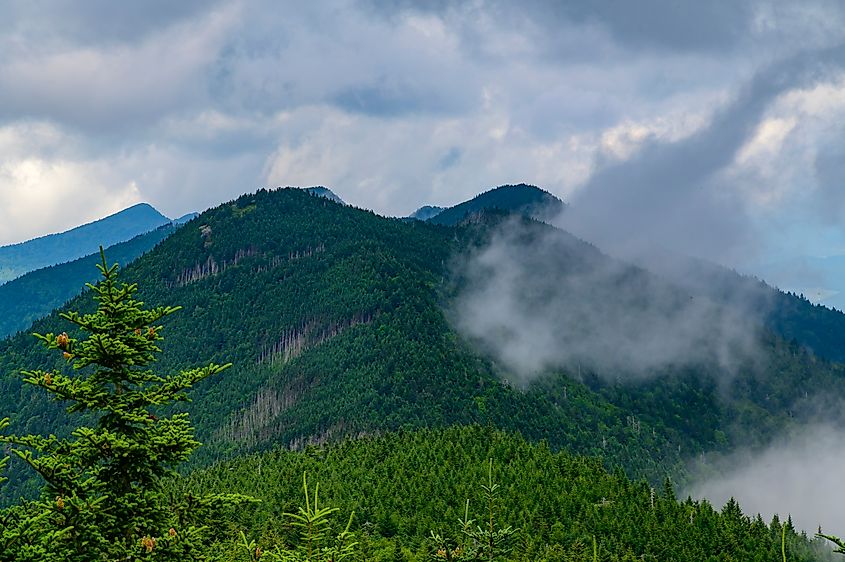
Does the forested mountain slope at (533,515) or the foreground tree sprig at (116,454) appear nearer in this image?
the foreground tree sprig at (116,454)

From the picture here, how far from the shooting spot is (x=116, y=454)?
28609 millimetres

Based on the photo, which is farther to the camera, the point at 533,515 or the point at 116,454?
the point at 533,515

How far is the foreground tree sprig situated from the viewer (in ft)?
87.8

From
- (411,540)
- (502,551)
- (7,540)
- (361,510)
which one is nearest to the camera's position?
(7,540)

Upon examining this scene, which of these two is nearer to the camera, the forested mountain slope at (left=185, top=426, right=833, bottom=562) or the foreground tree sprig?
the foreground tree sprig

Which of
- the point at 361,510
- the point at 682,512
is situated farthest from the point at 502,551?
the point at 682,512

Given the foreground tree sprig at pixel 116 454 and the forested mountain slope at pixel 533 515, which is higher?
the foreground tree sprig at pixel 116 454

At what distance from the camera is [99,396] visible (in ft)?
94.5

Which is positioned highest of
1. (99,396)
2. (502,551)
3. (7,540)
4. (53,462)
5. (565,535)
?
(99,396)

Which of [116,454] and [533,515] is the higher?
[116,454]

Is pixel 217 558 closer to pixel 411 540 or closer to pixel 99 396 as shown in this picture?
pixel 99 396

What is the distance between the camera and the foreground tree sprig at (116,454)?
26.8 m

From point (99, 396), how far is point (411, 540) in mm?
143124

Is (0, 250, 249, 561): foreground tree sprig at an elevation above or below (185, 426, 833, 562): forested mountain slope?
above
